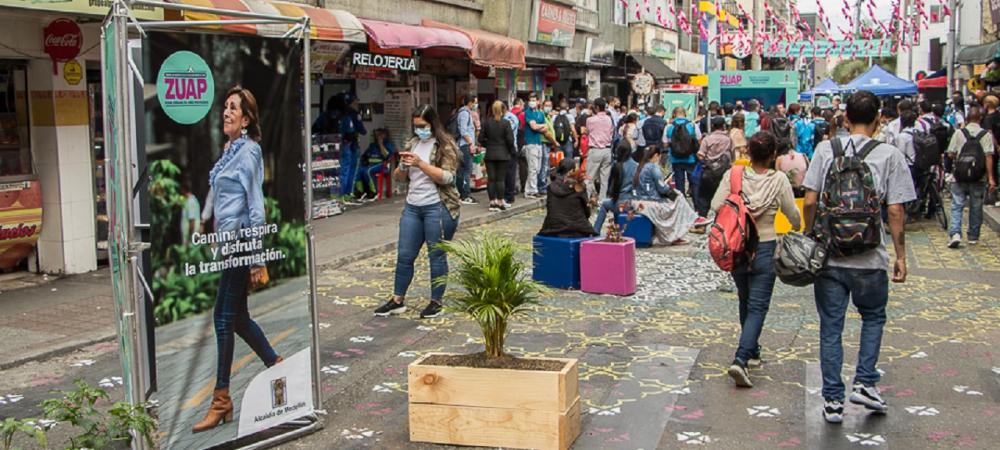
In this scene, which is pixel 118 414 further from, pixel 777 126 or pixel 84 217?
pixel 777 126

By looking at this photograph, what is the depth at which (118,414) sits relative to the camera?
4680mm

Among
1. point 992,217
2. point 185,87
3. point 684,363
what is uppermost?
point 185,87

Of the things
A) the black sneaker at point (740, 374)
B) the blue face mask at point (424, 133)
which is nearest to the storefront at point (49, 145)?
the blue face mask at point (424, 133)

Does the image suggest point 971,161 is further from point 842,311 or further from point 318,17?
point 318,17

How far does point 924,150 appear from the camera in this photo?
1463 cm

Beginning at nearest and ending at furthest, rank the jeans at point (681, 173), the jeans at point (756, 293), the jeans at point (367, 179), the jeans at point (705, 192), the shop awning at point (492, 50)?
1. the jeans at point (756, 293)
2. the jeans at point (705, 192)
3. the jeans at point (681, 173)
4. the jeans at point (367, 179)
5. the shop awning at point (492, 50)

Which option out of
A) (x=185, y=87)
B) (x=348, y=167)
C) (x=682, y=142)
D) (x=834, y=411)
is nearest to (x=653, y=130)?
(x=682, y=142)

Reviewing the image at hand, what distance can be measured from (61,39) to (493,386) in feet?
23.6

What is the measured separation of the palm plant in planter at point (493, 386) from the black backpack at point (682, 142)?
10102mm

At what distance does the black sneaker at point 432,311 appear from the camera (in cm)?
900

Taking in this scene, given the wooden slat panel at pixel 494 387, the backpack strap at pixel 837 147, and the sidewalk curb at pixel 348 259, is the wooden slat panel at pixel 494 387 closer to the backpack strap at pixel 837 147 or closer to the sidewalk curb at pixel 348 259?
the sidewalk curb at pixel 348 259

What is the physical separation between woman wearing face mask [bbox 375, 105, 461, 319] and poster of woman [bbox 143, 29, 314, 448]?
3.02 m

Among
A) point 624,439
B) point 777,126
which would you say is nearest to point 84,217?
point 624,439

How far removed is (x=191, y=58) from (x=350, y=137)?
40.3 feet
